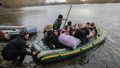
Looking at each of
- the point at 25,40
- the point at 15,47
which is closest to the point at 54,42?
the point at 25,40

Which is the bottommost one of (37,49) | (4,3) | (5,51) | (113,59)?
(113,59)

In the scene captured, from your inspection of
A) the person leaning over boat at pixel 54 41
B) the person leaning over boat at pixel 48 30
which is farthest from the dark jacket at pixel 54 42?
the person leaning over boat at pixel 48 30

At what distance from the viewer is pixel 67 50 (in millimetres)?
4918

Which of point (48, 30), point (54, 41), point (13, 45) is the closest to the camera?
point (13, 45)

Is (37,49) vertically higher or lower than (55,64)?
higher

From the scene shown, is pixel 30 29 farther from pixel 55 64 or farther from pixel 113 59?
pixel 113 59

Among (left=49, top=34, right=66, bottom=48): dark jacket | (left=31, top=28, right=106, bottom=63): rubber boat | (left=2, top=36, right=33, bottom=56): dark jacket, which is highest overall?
(left=2, top=36, right=33, bottom=56): dark jacket

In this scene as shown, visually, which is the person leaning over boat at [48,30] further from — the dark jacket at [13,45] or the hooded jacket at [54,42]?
the dark jacket at [13,45]

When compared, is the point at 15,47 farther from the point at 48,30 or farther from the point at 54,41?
the point at 54,41

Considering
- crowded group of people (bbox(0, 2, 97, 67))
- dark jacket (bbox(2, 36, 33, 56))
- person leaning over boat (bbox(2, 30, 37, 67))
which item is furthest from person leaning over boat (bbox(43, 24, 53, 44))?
dark jacket (bbox(2, 36, 33, 56))

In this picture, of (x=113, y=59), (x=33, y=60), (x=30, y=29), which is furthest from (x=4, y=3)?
(x=113, y=59)

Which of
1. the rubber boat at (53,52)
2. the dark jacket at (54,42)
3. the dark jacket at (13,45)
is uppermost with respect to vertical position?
the dark jacket at (13,45)

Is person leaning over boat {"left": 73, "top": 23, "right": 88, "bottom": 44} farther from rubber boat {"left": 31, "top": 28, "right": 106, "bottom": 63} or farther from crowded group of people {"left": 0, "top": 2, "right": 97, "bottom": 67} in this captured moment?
rubber boat {"left": 31, "top": 28, "right": 106, "bottom": 63}

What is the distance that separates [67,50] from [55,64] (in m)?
0.92
